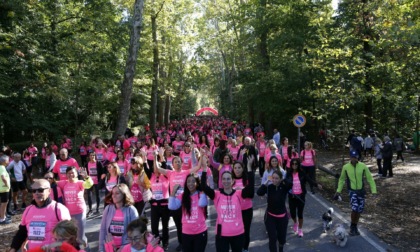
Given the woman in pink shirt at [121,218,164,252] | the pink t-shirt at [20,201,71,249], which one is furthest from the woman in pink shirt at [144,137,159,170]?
the woman in pink shirt at [121,218,164,252]

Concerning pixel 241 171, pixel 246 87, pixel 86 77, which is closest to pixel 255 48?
pixel 246 87

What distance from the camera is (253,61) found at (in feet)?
86.3

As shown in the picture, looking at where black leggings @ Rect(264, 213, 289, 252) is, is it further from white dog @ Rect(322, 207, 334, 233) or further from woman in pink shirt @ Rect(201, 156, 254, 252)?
white dog @ Rect(322, 207, 334, 233)

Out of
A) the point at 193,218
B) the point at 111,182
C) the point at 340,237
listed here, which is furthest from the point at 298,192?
the point at 111,182

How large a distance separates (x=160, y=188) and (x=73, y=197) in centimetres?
157

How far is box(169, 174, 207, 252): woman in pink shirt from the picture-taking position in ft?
16.3

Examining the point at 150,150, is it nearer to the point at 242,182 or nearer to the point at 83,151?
the point at 83,151

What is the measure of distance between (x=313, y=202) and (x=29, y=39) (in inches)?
509

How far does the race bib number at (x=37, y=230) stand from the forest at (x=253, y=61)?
21.1 feet

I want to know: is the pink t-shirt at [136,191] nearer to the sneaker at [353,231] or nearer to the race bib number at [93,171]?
the race bib number at [93,171]

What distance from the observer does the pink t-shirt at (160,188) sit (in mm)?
6672

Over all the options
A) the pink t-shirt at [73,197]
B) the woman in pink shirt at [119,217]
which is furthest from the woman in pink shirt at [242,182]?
the pink t-shirt at [73,197]

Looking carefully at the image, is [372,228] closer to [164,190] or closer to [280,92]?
[164,190]

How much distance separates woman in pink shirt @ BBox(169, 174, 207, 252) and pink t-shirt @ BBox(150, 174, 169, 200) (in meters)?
1.65
